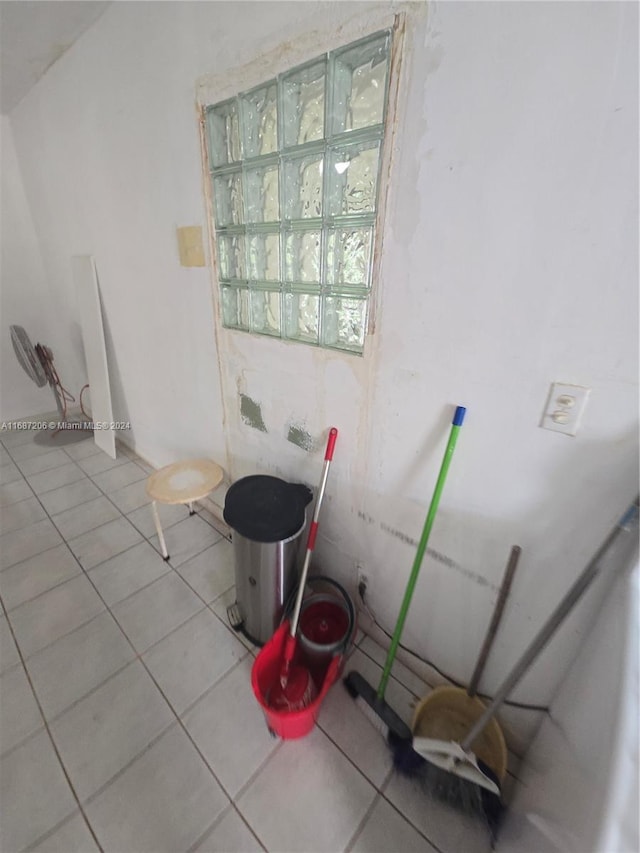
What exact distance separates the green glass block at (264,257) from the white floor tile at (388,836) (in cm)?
172

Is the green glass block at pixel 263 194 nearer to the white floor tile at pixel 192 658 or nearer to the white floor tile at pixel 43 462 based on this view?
the white floor tile at pixel 192 658

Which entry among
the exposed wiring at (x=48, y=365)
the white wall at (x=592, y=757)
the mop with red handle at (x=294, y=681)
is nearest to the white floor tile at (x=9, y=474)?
the exposed wiring at (x=48, y=365)

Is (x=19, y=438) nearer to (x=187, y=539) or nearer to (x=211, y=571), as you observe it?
(x=187, y=539)

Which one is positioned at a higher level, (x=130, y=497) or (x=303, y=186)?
(x=303, y=186)

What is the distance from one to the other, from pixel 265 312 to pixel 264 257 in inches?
7.7

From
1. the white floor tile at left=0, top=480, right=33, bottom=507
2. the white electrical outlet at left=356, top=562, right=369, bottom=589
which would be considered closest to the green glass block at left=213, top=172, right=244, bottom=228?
the white electrical outlet at left=356, top=562, right=369, bottom=589

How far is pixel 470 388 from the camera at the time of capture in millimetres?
898

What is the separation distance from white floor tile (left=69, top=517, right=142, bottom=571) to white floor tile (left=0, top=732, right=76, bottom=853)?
78 centimetres

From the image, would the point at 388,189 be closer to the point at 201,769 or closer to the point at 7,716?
the point at 201,769

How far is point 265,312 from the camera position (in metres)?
1.33

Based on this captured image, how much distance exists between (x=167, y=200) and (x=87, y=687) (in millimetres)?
2005

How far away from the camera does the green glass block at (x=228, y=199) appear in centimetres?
126

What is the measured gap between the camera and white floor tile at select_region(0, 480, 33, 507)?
221cm

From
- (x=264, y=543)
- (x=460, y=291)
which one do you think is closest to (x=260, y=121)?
(x=460, y=291)
